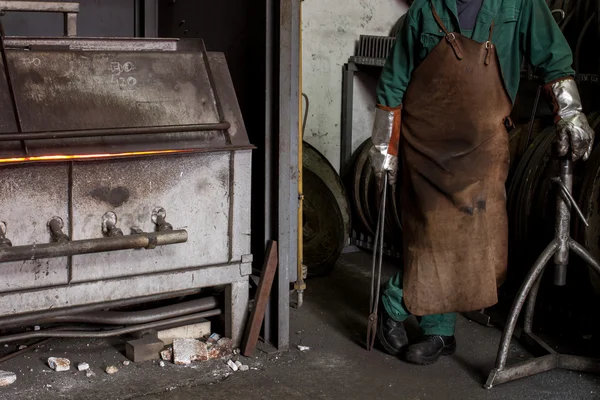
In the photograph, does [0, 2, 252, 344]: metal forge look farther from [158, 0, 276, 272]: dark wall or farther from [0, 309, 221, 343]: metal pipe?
[158, 0, 276, 272]: dark wall

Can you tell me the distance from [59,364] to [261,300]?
88cm

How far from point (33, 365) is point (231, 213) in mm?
1032

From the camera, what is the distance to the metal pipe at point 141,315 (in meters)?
3.24

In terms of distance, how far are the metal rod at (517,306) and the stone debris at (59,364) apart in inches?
69.1

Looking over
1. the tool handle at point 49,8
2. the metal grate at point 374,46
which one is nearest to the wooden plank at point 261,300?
the tool handle at point 49,8

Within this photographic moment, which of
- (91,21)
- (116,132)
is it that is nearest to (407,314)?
(116,132)

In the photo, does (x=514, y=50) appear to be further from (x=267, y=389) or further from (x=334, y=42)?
(x=334, y=42)

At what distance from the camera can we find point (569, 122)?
312 centimetres

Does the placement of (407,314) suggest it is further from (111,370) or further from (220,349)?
(111,370)

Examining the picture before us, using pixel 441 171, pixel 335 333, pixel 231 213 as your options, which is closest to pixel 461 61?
pixel 441 171

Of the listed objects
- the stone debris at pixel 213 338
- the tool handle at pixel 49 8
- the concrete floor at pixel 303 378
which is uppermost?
the tool handle at pixel 49 8

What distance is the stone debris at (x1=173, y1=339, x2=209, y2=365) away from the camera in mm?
3281

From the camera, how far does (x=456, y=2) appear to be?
325cm

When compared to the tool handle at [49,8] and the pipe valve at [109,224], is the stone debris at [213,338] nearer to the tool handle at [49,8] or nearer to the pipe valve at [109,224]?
the pipe valve at [109,224]
